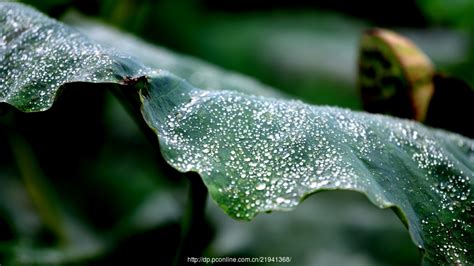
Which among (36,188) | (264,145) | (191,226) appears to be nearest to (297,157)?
(264,145)

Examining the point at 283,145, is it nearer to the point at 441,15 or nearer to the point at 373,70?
the point at 373,70

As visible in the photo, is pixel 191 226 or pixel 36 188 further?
pixel 36 188

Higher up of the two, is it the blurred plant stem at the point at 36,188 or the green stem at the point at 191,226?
the green stem at the point at 191,226

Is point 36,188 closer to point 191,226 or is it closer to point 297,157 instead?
point 191,226

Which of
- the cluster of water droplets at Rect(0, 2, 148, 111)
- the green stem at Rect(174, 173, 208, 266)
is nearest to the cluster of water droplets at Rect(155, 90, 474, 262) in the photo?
the cluster of water droplets at Rect(0, 2, 148, 111)

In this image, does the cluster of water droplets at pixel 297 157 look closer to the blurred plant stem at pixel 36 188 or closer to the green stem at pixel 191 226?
the green stem at pixel 191 226

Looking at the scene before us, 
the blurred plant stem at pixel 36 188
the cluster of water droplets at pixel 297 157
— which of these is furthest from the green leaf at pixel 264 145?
the blurred plant stem at pixel 36 188
